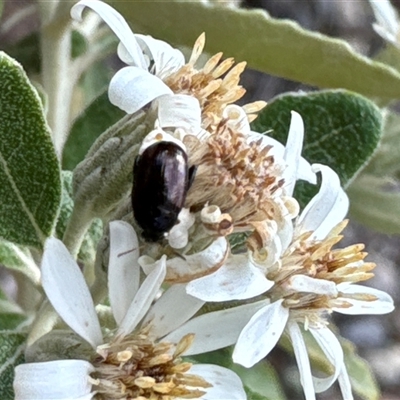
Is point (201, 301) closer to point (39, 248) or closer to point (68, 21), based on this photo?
point (39, 248)

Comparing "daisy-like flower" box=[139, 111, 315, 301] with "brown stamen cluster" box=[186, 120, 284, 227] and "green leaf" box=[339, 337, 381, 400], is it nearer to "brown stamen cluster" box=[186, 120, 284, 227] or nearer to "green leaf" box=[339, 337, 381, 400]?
"brown stamen cluster" box=[186, 120, 284, 227]

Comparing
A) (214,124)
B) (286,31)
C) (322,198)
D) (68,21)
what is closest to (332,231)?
(322,198)

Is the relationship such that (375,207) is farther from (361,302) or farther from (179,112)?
(179,112)

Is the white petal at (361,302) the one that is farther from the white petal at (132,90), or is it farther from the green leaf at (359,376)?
the green leaf at (359,376)

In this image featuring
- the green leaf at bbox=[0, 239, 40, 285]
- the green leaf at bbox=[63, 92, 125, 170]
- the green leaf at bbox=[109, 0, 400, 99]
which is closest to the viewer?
the green leaf at bbox=[0, 239, 40, 285]

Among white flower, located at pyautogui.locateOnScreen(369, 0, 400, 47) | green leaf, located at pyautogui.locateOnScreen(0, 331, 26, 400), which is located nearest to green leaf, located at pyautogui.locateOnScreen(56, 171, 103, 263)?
green leaf, located at pyautogui.locateOnScreen(0, 331, 26, 400)

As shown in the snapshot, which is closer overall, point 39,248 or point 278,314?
point 278,314
